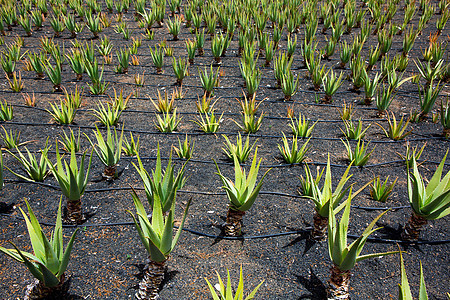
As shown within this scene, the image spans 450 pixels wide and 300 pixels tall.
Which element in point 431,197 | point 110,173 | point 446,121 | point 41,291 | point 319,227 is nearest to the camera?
point 41,291

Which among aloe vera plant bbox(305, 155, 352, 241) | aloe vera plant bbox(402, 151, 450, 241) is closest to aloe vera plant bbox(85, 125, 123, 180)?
aloe vera plant bbox(305, 155, 352, 241)

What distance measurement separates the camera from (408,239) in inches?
73.5

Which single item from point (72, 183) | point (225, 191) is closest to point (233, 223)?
point (225, 191)

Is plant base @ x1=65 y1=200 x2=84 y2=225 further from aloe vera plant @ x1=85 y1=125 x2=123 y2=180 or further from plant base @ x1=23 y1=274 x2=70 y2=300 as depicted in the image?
plant base @ x1=23 y1=274 x2=70 y2=300

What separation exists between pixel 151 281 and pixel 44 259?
1.52 ft

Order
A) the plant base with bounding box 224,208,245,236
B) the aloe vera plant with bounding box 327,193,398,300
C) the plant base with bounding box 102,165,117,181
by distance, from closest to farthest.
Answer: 1. the aloe vera plant with bounding box 327,193,398,300
2. the plant base with bounding box 224,208,245,236
3. the plant base with bounding box 102,165,117,181

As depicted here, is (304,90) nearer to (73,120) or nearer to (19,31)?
(73,120)

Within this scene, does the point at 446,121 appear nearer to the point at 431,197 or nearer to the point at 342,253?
the point at 431,197

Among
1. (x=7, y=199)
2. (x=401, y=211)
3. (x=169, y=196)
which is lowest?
(x=7, y=199)

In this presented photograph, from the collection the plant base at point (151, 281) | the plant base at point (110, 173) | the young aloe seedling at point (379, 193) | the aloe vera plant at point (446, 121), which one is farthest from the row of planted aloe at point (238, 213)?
the aloe vera plant at point (446, 121)

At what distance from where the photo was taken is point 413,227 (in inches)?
71.7

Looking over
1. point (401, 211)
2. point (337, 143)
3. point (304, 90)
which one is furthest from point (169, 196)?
point (304, 90)

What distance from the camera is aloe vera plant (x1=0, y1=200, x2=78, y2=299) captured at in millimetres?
1339

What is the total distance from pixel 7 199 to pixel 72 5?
496cm
